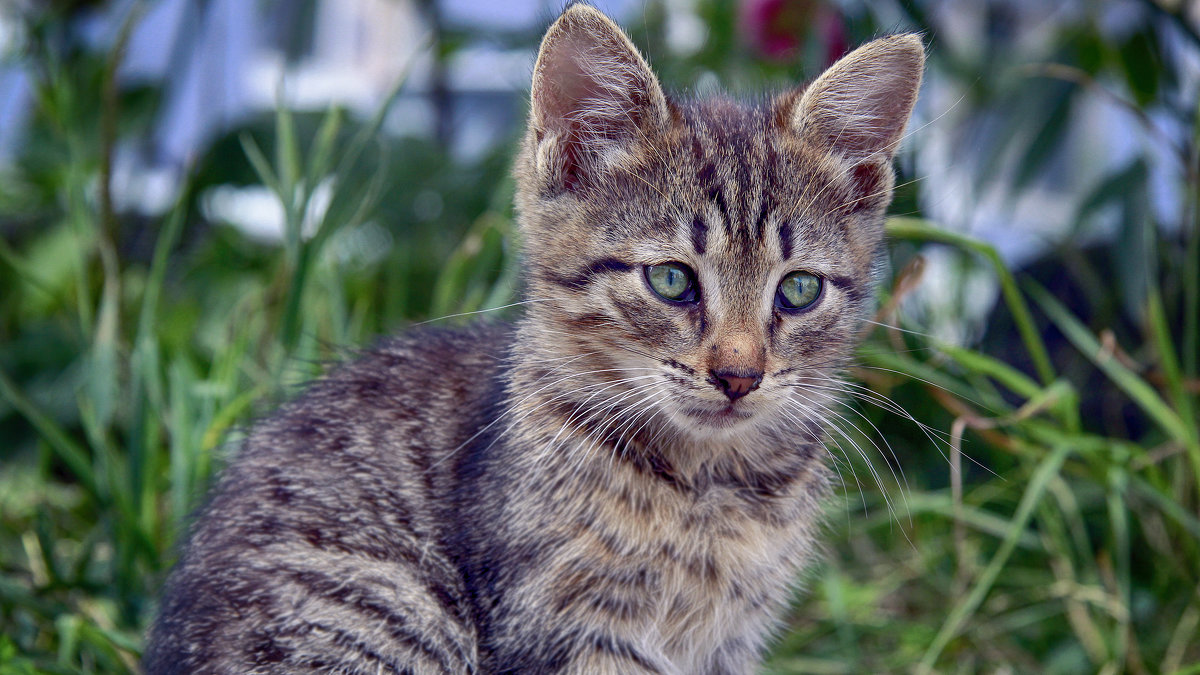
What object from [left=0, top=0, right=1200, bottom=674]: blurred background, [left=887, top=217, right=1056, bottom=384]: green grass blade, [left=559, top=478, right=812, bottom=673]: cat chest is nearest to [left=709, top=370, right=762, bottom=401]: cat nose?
[left=559, top=478, right=812, bottom=673]: cat chest

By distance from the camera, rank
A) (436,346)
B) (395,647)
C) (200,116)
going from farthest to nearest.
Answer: (200,116)
(436,346)
(395,647)

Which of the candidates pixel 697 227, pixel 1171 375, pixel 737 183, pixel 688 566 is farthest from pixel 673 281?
pixel 1171 375

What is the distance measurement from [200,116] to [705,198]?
2.18 meters

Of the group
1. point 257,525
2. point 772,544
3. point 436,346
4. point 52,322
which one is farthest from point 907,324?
point 52,322

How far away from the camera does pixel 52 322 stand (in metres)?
3.35

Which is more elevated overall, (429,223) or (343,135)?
(343,135)

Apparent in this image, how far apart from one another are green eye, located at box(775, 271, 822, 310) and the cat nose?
192 mm

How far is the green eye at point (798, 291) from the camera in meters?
1.63

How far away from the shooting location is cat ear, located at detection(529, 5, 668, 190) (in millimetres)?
1597

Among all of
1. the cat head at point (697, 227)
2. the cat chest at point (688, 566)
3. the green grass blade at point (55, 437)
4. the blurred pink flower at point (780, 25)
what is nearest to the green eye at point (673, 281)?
the cat head at point (697, 227)

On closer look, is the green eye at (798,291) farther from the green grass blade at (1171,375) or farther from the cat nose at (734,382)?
the green grass blade at (1171,375)

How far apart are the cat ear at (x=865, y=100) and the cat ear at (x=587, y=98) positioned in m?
0.29

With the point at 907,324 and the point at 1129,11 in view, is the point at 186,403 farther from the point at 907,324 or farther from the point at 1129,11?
the point at 1129,11

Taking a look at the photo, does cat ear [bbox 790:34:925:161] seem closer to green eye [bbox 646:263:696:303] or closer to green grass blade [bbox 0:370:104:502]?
green eye [bbox 646:263:696:303]
